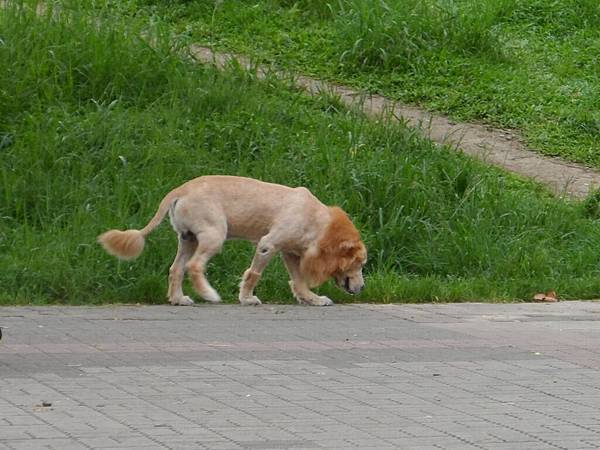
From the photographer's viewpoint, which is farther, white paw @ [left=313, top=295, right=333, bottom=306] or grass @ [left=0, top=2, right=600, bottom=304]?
grass @ [left=0, top=2, right=600, bottom=304]

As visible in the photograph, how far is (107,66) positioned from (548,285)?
527 cm

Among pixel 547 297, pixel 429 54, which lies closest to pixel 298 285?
pixel 547 297

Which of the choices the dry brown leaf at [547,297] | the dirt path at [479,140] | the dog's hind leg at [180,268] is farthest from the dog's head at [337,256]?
the dirt path at [479,140]

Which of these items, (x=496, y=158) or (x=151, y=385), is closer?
(x=151, y=385)

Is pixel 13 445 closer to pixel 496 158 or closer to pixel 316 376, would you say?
pixel 316 376

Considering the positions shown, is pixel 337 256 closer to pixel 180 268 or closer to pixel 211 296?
pixel 211 296

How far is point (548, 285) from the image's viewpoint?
12.0 meters

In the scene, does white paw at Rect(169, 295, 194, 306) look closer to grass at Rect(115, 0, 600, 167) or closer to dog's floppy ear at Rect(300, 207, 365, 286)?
dog's floppy ear at Rect(300, 207, 365, 286)

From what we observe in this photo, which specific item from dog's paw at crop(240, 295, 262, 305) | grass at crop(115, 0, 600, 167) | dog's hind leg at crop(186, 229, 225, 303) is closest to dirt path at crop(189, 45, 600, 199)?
grass at crop(115, 0, 600, 167)

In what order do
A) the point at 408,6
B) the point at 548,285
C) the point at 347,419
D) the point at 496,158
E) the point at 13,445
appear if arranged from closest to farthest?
the point at 13,445 → the point at 347,419 → the point at 548,285 → the point at 496,158 → the point at 408,6

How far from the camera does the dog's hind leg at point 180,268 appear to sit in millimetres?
10586

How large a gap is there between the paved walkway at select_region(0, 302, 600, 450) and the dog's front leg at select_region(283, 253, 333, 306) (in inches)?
6.0

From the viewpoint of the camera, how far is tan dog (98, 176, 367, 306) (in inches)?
409

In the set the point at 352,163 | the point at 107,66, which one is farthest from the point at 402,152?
the point at 107,66
